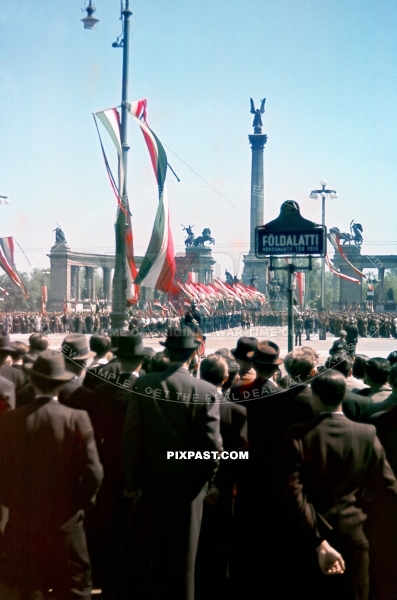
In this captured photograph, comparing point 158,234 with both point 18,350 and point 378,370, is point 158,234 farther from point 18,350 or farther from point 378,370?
point 378,370

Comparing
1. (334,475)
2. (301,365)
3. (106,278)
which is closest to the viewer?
(334,475)

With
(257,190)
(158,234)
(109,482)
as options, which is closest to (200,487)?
(109,482)

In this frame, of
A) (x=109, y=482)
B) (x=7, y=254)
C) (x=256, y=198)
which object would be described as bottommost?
(x=109, y=482)

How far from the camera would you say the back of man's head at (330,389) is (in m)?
4.54

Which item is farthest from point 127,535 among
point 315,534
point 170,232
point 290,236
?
point 170,232

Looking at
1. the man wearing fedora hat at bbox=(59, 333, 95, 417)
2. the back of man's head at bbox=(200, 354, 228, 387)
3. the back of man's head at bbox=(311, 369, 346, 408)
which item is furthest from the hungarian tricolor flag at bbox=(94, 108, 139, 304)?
the back of man's head at bbox=(311, 369, 346, 408)

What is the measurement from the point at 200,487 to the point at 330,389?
1271 millimetres

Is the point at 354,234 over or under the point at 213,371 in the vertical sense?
over

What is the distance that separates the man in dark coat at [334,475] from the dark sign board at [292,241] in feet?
6.56

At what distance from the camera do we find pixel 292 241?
644 cm

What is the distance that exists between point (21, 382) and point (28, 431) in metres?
1.64

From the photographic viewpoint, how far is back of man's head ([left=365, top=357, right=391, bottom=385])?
5.99m

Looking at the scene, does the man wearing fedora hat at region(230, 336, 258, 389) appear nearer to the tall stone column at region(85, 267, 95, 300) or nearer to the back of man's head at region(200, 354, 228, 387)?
the back of man's head at region(200, 354, 228, 387)

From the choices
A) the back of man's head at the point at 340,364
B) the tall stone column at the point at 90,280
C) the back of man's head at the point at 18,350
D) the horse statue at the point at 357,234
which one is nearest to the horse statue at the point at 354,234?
the horse statue at the point at 357,234
